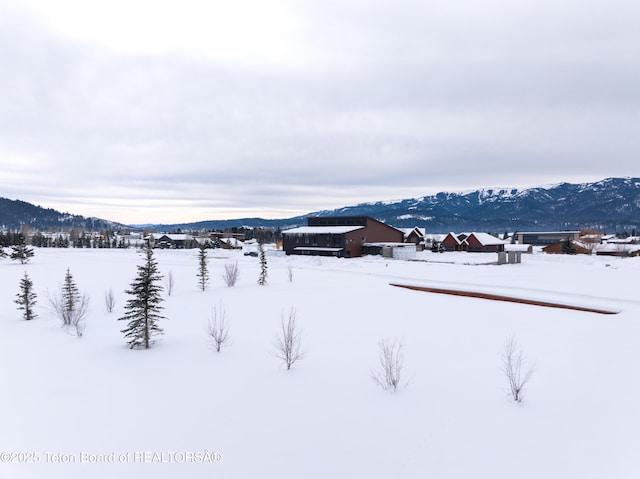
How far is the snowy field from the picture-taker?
851 cm

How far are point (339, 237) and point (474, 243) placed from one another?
105 ft

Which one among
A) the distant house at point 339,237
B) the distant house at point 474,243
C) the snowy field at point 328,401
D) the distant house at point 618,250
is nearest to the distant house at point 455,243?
the distant house at point 474,243

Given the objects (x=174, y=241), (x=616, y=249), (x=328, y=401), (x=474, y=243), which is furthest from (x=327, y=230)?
(x=174, y=241)

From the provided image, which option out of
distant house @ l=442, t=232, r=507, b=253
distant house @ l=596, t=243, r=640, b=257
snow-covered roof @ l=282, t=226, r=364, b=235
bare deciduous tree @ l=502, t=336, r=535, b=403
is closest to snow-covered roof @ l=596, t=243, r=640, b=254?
distant house @ l=596, t=243, r=640, b=257

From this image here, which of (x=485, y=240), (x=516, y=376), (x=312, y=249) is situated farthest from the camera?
(x=485, y=240)

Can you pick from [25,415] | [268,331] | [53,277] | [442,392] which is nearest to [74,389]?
[25,415]

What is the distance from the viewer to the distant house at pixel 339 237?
66625 mm

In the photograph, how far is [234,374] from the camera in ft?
44.2

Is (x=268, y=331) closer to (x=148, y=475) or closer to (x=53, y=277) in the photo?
(x=148, y=475)

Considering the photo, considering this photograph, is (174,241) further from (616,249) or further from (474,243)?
(616,249)

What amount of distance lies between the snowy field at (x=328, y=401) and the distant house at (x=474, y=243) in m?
58.2

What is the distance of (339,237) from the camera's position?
218 feet

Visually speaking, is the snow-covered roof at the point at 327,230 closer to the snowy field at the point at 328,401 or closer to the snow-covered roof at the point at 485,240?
the snow-covered roof at the point at 485,240

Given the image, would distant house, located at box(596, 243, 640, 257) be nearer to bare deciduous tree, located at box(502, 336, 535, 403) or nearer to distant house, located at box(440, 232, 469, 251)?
distant house, located at box(440, 232, 469, 251)
